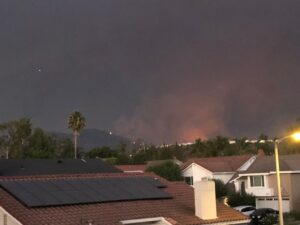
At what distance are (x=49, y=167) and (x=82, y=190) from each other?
28.2 m

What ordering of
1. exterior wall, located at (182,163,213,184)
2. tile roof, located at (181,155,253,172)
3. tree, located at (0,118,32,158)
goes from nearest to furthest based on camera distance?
exterior wall, located at (182,163,213,184), tile roof, located at (181,155,253,172), tree, located at (0,118,32,158)

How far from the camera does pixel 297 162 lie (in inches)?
2788

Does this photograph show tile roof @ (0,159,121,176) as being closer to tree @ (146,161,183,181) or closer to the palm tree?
tree @ (146,161,183,181)

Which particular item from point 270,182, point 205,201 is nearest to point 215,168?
point 270,182

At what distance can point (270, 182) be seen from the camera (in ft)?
229

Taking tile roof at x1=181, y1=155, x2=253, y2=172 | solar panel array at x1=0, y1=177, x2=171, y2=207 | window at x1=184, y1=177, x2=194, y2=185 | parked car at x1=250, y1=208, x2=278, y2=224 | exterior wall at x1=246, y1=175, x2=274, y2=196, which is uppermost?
tile roof at x1=181, y1=155, x2=253, y2=172

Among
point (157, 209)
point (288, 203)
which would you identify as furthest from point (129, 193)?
point (288, 203)

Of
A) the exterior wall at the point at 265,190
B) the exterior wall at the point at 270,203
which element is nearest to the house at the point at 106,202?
the exterior wall at the point at 270,203

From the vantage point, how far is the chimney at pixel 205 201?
3356cm

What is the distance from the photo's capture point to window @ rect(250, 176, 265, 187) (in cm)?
7075

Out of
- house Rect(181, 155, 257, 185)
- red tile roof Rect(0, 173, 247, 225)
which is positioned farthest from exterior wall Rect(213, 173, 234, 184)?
red tile roof Rect(0, 173, 247, 225)

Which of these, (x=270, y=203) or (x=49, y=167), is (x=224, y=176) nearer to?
(x=270, y=203)

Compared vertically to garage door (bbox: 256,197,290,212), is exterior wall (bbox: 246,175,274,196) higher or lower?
higher

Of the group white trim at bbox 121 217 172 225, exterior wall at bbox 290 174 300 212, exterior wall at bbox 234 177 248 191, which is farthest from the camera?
exterior wall at bbox 234 177 248 191
